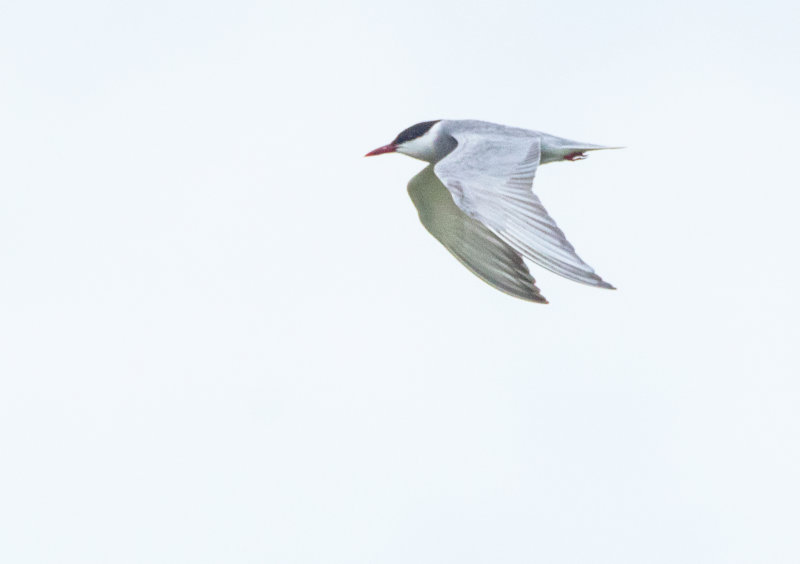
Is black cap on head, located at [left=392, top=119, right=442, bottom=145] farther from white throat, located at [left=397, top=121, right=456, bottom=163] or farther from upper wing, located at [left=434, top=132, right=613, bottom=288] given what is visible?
upper wing, located at [left=434, top=132, right=613, bottom=288]

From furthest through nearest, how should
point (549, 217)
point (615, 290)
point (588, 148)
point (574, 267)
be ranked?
point (588, 148) → point (549, 217) → point (574, 267) → point (615, 290)

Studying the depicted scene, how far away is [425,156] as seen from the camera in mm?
13742

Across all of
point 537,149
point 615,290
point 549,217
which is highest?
point 537,149

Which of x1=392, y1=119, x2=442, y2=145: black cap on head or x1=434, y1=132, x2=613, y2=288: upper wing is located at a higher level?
x1=392, y1=119, x2=442, y2=145: black cap on head

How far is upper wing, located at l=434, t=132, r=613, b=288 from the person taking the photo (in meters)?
9.75

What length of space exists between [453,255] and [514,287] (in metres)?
1.01

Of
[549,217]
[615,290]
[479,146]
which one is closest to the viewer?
[615,290]

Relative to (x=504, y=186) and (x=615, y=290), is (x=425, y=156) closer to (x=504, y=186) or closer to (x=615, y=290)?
(x=504, y=186)

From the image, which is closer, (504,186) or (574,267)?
(574,267)

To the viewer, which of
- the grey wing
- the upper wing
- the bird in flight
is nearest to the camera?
the upper wing

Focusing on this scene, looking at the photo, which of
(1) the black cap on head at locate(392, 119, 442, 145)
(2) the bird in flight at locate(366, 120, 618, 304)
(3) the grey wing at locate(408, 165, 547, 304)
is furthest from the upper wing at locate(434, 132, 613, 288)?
(1) the black cap on head at locate(392, 119, 442, 145)

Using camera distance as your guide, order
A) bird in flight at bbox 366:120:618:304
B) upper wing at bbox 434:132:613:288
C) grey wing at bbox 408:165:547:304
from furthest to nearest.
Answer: grey wing at bbox 408:165:547:304 → bird in flight at bbox 366:120:618:304 → upper wing at bbox 434:132:613:288

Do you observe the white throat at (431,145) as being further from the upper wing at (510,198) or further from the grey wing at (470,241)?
the upper wing at (510,198)

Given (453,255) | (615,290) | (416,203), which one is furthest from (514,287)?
(615,290)
